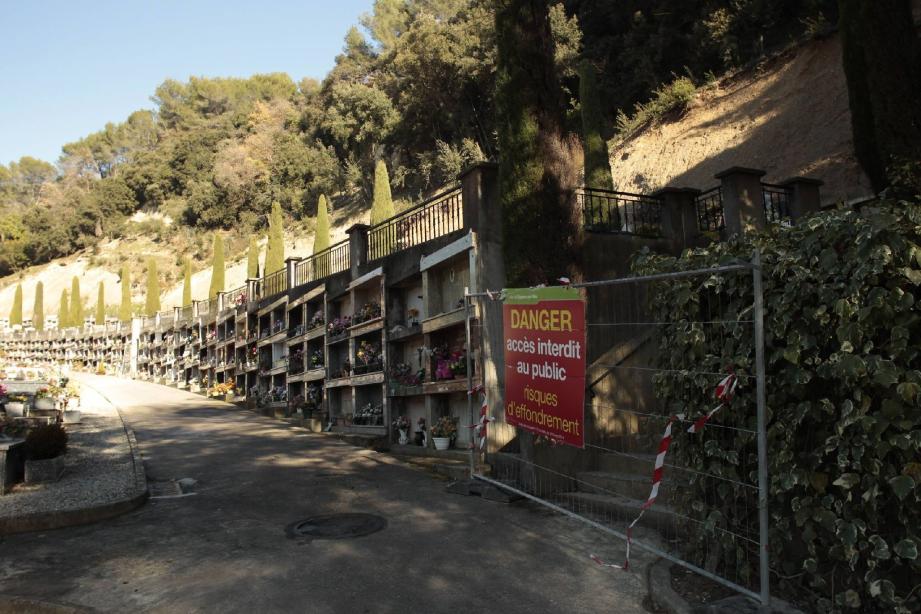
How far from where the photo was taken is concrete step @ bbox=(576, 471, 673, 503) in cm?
674

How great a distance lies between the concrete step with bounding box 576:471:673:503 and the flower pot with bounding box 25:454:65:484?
7607 millimetres

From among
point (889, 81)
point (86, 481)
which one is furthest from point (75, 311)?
point (889, 81)

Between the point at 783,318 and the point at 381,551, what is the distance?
13.2ft

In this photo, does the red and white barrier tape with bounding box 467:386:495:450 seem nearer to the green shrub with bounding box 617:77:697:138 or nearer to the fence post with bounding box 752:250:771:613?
the fence post with bounding box 752:250:771:613

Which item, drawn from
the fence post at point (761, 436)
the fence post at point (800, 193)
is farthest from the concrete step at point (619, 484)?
the fence post at point (800, 193)

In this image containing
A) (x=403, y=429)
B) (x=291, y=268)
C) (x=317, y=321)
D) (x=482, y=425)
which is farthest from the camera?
(x=291, y=268)

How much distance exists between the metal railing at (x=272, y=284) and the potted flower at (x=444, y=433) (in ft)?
42.3

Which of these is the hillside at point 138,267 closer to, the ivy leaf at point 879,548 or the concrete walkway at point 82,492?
the concrete walkway at point 82,492

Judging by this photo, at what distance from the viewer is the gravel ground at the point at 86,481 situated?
7.57 metres

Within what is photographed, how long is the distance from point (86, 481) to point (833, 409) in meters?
9.67

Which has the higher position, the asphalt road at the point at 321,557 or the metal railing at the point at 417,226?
the metal railing at the point at 417,226

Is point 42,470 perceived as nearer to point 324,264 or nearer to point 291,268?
point 324,264

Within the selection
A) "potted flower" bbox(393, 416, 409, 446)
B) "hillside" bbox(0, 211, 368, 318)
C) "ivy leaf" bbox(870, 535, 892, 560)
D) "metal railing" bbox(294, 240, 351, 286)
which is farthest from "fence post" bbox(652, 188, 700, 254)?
"hillside" bbox(0, 211, 368, 318)

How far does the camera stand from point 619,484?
7.18 meters
